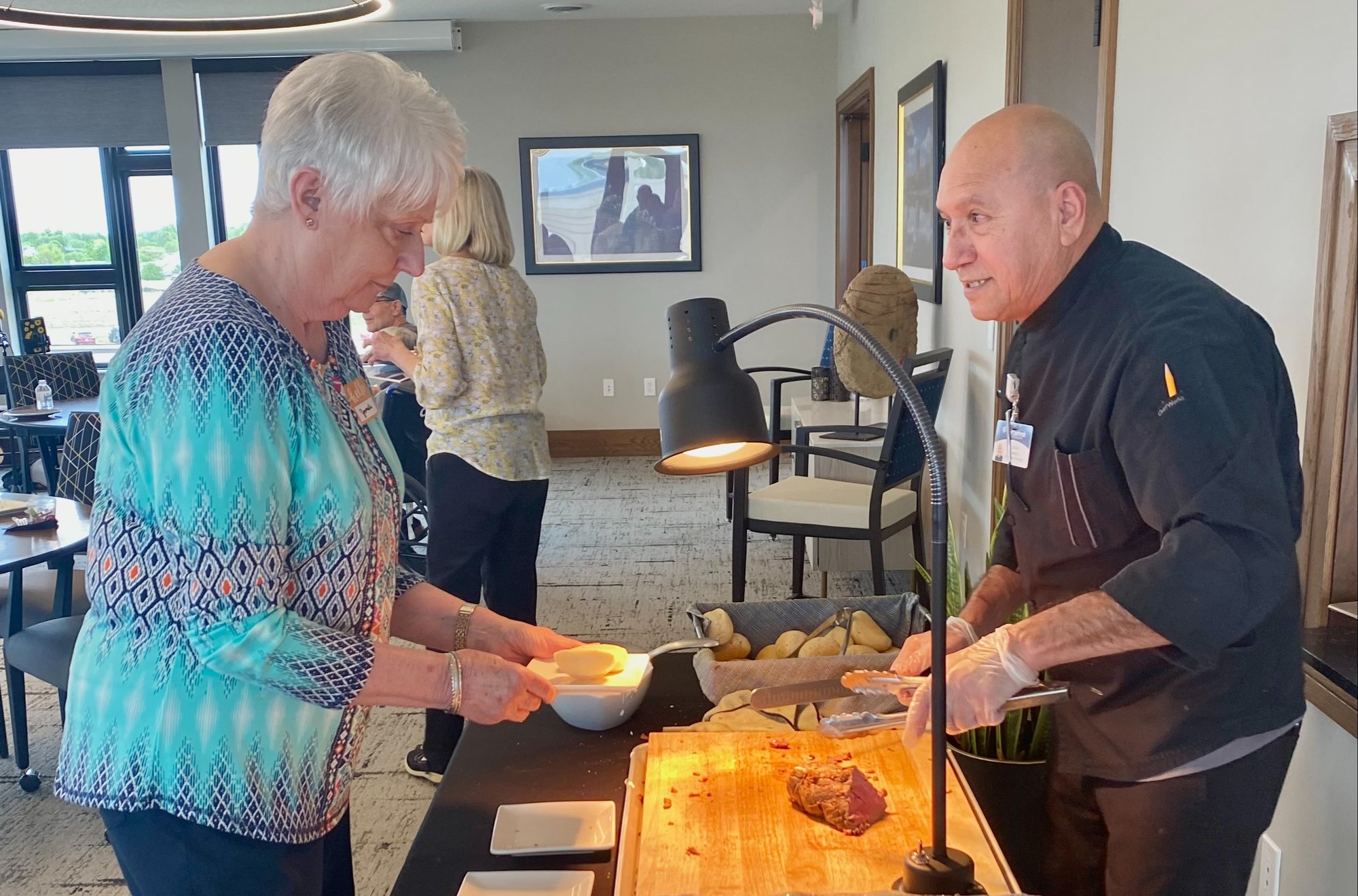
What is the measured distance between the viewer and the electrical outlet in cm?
160

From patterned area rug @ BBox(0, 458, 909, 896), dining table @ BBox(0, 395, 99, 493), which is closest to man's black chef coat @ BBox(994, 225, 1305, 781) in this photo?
patterned area rug @ BBox(0, 458, 909, 896)

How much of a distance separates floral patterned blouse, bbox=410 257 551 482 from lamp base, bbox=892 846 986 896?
188 centimetres

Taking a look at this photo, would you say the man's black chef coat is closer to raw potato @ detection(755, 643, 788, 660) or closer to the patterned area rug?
raw potato @ detection(755, 643, 788, 660)

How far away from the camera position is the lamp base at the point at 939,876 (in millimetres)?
1002

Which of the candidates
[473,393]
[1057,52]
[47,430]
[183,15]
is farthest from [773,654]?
[47,430]

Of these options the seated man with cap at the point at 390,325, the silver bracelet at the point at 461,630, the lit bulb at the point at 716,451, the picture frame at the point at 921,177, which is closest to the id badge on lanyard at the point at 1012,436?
the lit bulb at the point at 716,451

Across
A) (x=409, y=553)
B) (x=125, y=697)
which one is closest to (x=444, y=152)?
(x=125, y=697)

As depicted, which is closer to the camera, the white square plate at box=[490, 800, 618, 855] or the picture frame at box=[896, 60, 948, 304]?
the white square plate at box=[490, 800, 618, 855]

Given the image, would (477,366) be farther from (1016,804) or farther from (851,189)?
(851,189)

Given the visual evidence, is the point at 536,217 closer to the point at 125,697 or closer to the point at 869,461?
the point at 869,461

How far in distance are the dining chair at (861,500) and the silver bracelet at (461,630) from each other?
7.26 ft

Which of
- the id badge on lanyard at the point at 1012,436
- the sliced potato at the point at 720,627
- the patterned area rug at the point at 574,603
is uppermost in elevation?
the id badge on lanyard at the point at 1012,436

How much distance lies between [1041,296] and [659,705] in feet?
2.55

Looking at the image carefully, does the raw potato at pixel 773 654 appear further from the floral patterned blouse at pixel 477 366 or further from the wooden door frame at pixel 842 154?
the wooden door frame at pixel 842 154
